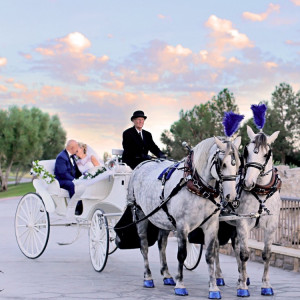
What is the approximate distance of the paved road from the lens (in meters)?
8.19

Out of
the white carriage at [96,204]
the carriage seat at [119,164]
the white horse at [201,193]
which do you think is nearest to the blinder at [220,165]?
the white horse at [201,193]

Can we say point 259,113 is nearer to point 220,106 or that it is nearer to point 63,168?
point 63,168

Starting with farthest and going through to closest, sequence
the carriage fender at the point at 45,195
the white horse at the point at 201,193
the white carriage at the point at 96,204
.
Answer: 1. the carriage fender at the point at 45,195
2. the white carriage at the point at 96,204
3. the white horse at the point at 201,193

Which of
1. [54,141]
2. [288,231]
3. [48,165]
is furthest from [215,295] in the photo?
[54,141]

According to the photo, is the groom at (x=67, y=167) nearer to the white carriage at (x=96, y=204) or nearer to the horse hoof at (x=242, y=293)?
the white carriage at (x=96, y=204)

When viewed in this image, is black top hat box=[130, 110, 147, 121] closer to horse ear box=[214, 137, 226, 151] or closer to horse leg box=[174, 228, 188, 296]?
horse leg box=[174, 228, 188, 296]

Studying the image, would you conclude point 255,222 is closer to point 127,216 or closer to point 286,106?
point 127,216

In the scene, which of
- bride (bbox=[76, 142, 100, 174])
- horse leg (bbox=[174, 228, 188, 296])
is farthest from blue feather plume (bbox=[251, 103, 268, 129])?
bride (bbox=[76, 142, 100, 174])

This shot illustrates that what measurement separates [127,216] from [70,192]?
2162mm

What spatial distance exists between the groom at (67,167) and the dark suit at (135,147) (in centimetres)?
180

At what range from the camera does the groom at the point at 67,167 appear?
11.4m

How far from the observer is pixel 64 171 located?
11445mm

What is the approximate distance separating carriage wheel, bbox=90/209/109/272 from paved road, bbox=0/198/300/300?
0.19 m

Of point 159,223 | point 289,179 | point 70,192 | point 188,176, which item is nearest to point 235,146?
point 188,176
